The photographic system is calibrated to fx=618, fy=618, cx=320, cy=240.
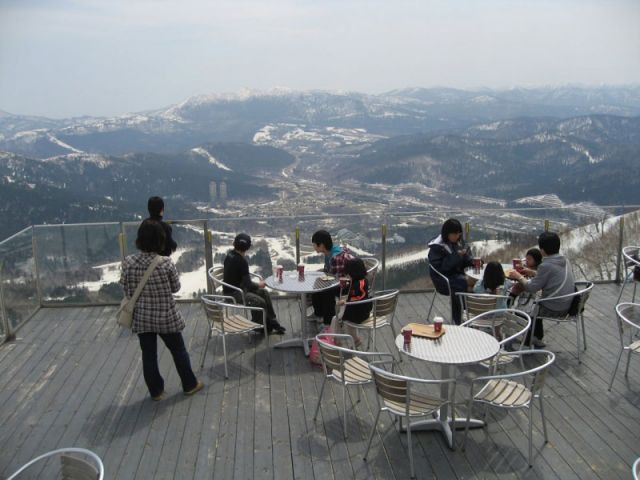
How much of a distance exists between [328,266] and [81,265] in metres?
3.67

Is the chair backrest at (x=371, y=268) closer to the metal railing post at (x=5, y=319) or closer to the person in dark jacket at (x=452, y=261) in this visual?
the person in dark jacket at (x=452, y=261)

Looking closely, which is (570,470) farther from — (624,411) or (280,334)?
(280,334)

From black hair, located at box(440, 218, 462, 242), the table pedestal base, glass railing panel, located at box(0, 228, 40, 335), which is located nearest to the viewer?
the table pedestal base

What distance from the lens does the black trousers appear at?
215 inches

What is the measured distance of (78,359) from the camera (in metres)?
6.73

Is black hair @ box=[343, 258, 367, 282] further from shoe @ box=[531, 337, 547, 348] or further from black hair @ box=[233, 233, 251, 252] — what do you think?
shoe @ box=[531, 337, 547, 348]

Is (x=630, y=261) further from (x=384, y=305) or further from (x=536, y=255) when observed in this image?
(x=384, y=305)

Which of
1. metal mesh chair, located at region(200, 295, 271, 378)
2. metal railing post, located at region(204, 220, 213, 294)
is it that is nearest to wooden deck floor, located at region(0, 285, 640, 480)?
metal mesh chair, located at region(200, 295, 271, 378)

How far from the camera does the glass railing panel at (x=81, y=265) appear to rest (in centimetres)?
848

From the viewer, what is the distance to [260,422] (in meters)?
5.25

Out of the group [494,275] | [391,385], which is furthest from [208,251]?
[391,385]

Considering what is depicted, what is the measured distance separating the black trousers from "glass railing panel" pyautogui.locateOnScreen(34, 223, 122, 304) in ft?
10.7

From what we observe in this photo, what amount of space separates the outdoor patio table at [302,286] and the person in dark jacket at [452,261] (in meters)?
1.22

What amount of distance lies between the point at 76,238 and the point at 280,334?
10.9ft
